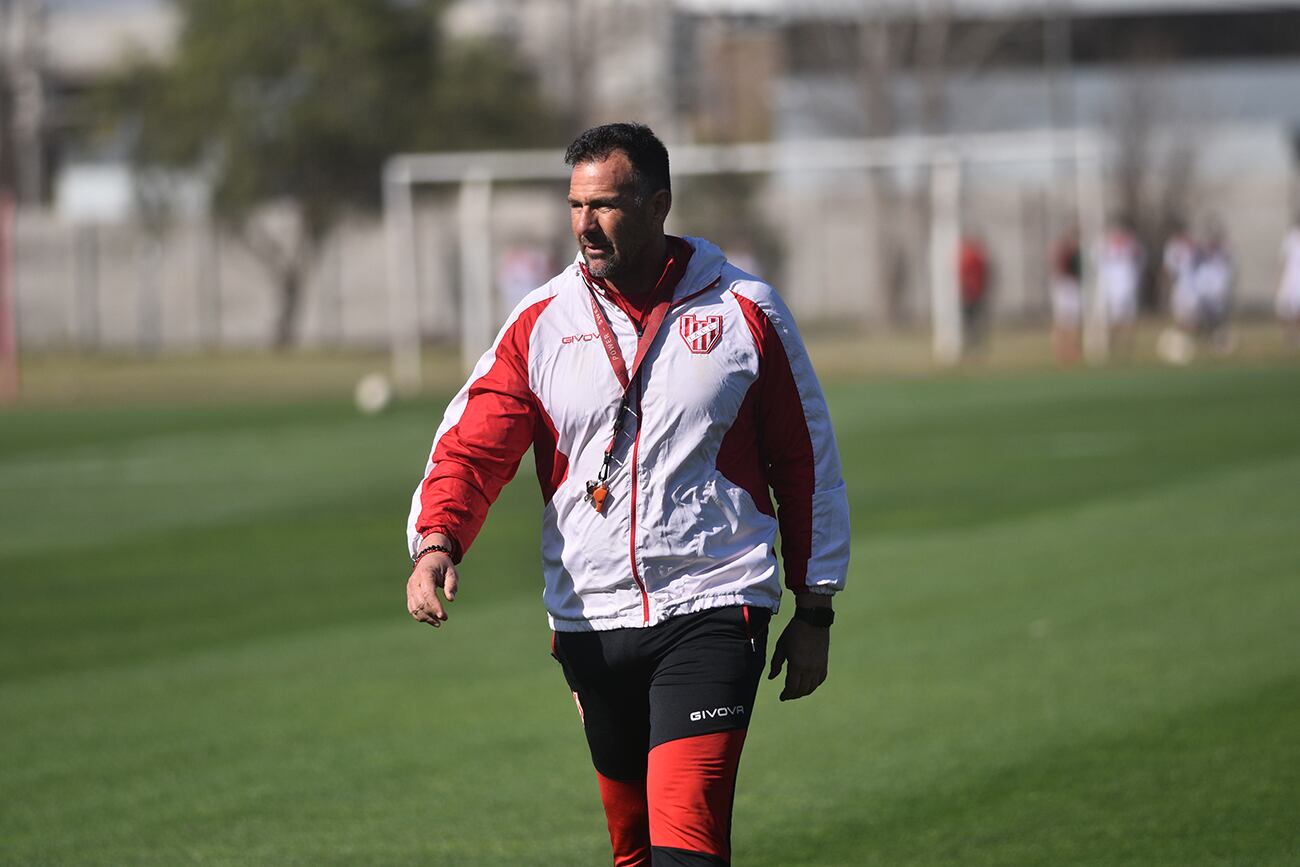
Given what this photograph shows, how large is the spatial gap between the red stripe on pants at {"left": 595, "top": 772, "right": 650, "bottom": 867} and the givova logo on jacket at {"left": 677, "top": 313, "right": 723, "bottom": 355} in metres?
1.12

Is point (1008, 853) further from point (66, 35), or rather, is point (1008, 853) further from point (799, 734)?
point (66, 35)

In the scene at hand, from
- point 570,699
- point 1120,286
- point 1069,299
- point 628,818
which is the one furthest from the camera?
point 1120,286

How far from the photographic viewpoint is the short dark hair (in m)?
4.66

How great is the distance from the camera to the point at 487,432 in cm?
477

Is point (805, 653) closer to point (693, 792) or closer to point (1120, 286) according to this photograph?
point (693, 792)

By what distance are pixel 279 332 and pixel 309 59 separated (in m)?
6.80

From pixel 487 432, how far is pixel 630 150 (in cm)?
76

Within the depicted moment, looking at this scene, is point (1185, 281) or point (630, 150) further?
point (1185, 281)

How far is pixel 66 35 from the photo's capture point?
68688mm

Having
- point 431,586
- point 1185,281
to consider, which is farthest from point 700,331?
point 1185,281

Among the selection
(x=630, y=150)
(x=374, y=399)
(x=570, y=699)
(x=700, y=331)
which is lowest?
(x=570, y=699)

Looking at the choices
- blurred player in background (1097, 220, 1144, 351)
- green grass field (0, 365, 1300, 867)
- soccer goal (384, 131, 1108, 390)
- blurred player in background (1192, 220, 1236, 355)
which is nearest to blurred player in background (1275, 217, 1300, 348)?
blurred player in background (1192, 220, 1236, 355)

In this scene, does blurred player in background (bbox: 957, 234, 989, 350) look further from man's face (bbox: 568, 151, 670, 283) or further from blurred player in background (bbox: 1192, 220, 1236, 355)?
man's face (bbox: 568, 151, 670, 283)

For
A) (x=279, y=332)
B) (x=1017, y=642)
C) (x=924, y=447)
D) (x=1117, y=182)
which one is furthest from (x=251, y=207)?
(x=1017, y=642)
